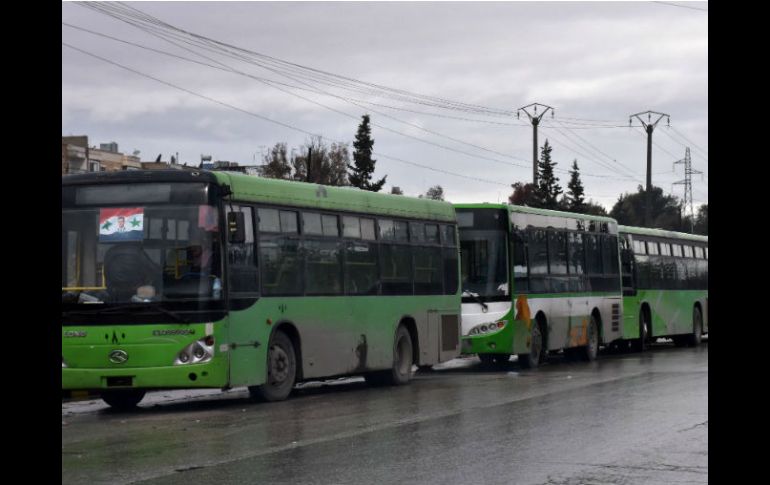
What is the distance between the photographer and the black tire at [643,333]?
120 ft

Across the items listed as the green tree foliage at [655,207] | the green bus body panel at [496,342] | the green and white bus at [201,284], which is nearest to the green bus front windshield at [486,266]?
the green bus body panel at [496,342]

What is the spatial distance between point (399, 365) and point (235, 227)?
5927mm

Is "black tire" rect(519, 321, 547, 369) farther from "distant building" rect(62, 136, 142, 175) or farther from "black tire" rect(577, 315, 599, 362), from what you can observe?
"distant building" rect(62, 136, 142, 175)

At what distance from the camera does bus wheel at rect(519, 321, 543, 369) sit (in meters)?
27.2

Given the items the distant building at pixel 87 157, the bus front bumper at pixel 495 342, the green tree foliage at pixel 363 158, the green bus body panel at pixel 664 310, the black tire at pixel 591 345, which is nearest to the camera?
the bus front bumper at pixel 495 342

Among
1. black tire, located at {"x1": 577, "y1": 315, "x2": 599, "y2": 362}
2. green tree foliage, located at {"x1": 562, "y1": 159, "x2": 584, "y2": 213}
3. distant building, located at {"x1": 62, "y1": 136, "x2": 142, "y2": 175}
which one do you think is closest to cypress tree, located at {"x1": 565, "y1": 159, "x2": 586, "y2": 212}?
green tree foliage, located at {"x1": 562, "y1": 159, "x2": 584, "y2": 213}

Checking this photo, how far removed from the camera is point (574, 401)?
17.7 metres

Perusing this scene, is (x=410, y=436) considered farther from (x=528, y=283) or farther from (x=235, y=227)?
(x=528, y=283)

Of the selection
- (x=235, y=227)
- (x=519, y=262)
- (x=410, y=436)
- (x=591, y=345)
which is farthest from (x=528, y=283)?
(x=410, y=436)

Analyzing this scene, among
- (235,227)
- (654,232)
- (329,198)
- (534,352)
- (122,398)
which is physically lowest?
(122,398)

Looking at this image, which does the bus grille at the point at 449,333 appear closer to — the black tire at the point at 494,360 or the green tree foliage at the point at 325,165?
the black tire at the point at 494,360

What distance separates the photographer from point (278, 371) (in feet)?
61.2

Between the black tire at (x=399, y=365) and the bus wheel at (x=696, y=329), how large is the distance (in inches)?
803

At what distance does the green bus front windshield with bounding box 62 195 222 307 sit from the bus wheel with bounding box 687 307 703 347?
87.0 ft
